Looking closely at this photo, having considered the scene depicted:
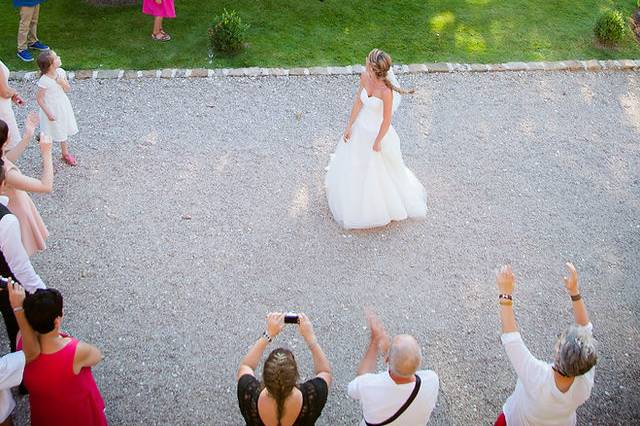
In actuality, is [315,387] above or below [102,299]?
above

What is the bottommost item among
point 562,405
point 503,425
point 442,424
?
point 442,424

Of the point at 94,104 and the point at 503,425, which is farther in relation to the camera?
the point at 94,104

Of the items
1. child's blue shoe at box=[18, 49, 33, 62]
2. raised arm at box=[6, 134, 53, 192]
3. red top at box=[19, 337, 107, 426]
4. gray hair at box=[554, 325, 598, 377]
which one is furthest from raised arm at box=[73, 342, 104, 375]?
child's blue shoe at box=[18, 49, 33, 62]

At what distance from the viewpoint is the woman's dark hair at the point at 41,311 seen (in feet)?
12.9

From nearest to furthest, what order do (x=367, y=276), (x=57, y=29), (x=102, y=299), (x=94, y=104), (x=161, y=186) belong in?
(x=102, y=299), (x=367, y=276), (x=161, y=186), (x=94, y=104), (x=57, y=29)

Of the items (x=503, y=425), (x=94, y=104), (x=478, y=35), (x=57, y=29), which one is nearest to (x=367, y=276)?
(x=503, y=425)

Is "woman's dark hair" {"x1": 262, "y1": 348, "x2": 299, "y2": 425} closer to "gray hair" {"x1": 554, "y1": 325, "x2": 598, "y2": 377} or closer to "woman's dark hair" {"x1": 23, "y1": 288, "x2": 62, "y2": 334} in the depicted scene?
"woman's dark hair" {"x1": 23, "y1": 288, "x2": 62, "y2": 334}

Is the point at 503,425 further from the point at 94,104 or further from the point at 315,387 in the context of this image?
the point at 94,104

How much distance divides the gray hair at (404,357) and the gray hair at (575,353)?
929 millimetres

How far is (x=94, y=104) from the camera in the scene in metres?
8.20

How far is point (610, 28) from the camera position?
988 centimetres

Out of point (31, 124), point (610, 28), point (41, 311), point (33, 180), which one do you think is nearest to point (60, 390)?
point (41, 311)

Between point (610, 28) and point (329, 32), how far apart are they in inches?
179

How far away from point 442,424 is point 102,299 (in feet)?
10.9
